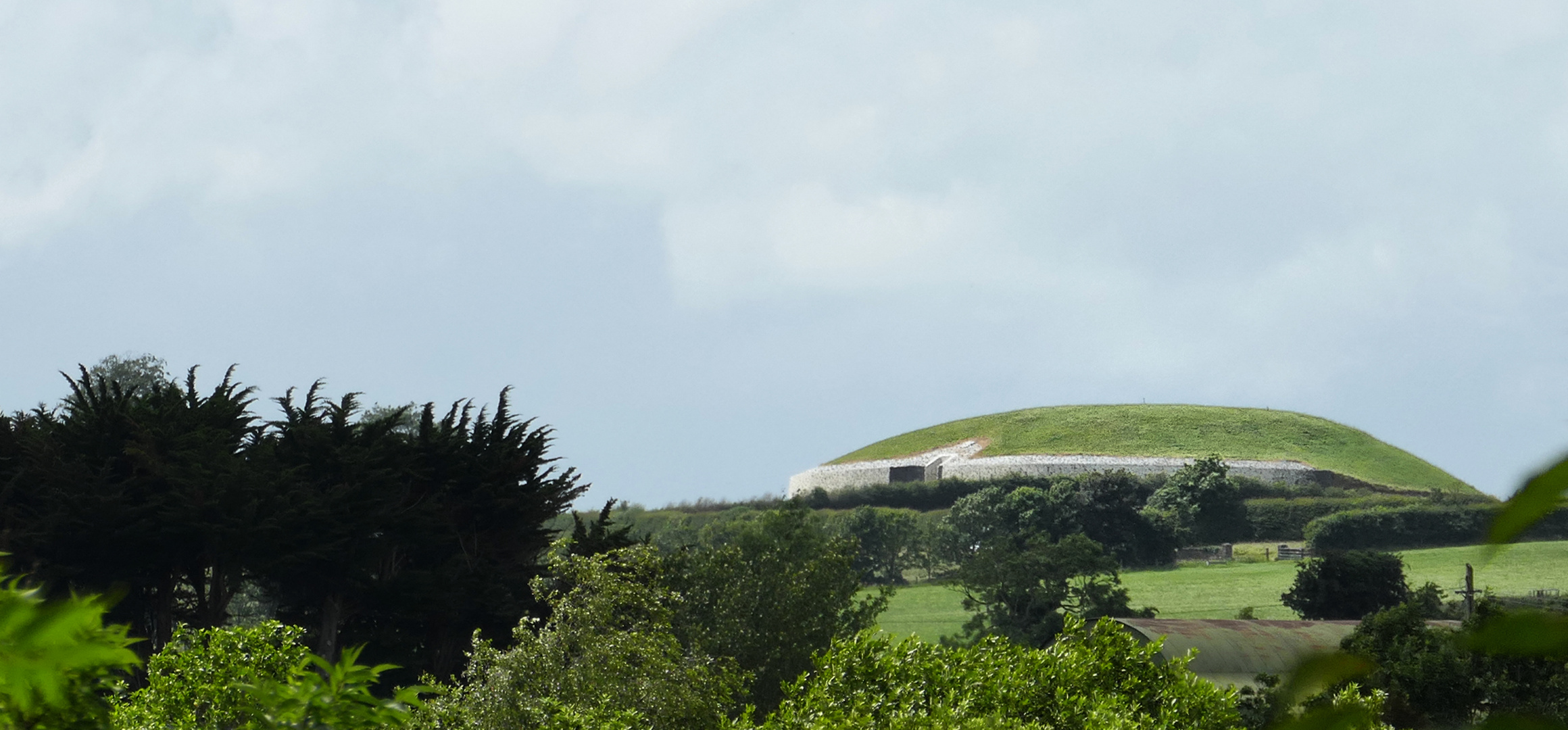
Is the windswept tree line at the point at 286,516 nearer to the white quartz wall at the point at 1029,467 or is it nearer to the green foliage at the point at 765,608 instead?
the green foliage at the point at 765,608

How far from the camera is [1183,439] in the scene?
112625 millimetres

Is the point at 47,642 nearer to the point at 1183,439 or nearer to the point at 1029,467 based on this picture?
the point at 1029,467

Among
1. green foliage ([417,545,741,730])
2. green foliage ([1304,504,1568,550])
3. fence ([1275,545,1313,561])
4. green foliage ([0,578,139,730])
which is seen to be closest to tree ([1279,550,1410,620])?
fence ([1275,545,1313,561])

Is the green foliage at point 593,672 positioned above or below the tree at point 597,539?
below

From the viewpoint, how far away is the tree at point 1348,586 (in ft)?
165

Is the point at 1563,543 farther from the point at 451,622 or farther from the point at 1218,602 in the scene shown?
the point at 451,622

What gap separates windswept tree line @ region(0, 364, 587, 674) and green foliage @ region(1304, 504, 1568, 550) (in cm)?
5283

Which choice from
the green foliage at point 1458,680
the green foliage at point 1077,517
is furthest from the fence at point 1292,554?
the green foliage at point 1458,680

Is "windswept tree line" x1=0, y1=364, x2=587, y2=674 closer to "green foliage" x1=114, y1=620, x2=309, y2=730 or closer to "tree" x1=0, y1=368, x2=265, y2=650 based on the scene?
"tree" x1=0, y1=368, x2=265, y2=650

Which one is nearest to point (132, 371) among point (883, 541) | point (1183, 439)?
point (883, 541)

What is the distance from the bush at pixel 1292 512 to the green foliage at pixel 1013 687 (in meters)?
69.7

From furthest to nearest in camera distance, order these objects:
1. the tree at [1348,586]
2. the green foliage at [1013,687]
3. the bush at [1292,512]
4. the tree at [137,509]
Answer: the bush at [1292,512] < the tree at [1348,586] < the tree at [137,509] < the green foliage at [1013,687]

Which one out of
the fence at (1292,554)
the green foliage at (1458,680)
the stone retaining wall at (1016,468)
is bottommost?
the green foliage at (1458,680)

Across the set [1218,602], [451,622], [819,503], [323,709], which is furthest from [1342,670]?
[819,503]
